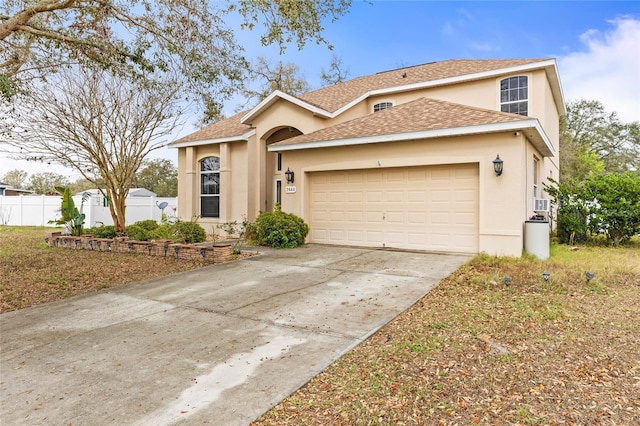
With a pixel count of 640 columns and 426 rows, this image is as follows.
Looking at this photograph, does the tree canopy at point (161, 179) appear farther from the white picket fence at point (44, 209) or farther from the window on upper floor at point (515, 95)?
the window on upper floor at point (515, 95)

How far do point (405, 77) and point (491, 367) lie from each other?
13934 mm

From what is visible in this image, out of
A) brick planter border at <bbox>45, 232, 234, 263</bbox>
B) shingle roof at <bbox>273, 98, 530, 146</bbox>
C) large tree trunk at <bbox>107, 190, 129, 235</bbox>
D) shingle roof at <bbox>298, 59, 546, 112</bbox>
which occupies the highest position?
shingle roof at <bbox>298, 59, 546, 112</bbox>

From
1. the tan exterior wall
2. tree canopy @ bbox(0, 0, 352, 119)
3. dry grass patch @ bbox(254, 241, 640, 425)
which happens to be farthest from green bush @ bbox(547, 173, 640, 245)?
tree canopy @ bbox(0, 0, 352, 119)

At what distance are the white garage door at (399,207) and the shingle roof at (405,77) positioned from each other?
3.50 m

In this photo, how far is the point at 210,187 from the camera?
15.5m

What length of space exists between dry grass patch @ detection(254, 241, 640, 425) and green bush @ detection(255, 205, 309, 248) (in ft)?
19.4

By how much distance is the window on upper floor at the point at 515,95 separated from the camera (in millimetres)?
13055

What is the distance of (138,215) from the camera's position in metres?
21.7

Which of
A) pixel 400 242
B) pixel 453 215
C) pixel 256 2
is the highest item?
pixel 256 2

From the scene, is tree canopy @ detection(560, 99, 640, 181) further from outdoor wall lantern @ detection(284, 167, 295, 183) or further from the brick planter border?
the brick planter border

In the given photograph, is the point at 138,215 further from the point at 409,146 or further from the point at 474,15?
the point at 474,15

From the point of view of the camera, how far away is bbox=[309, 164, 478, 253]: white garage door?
385 inches

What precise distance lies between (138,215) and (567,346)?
2184cm

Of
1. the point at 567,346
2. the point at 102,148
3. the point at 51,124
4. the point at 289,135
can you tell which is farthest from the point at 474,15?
the point at 51,124
